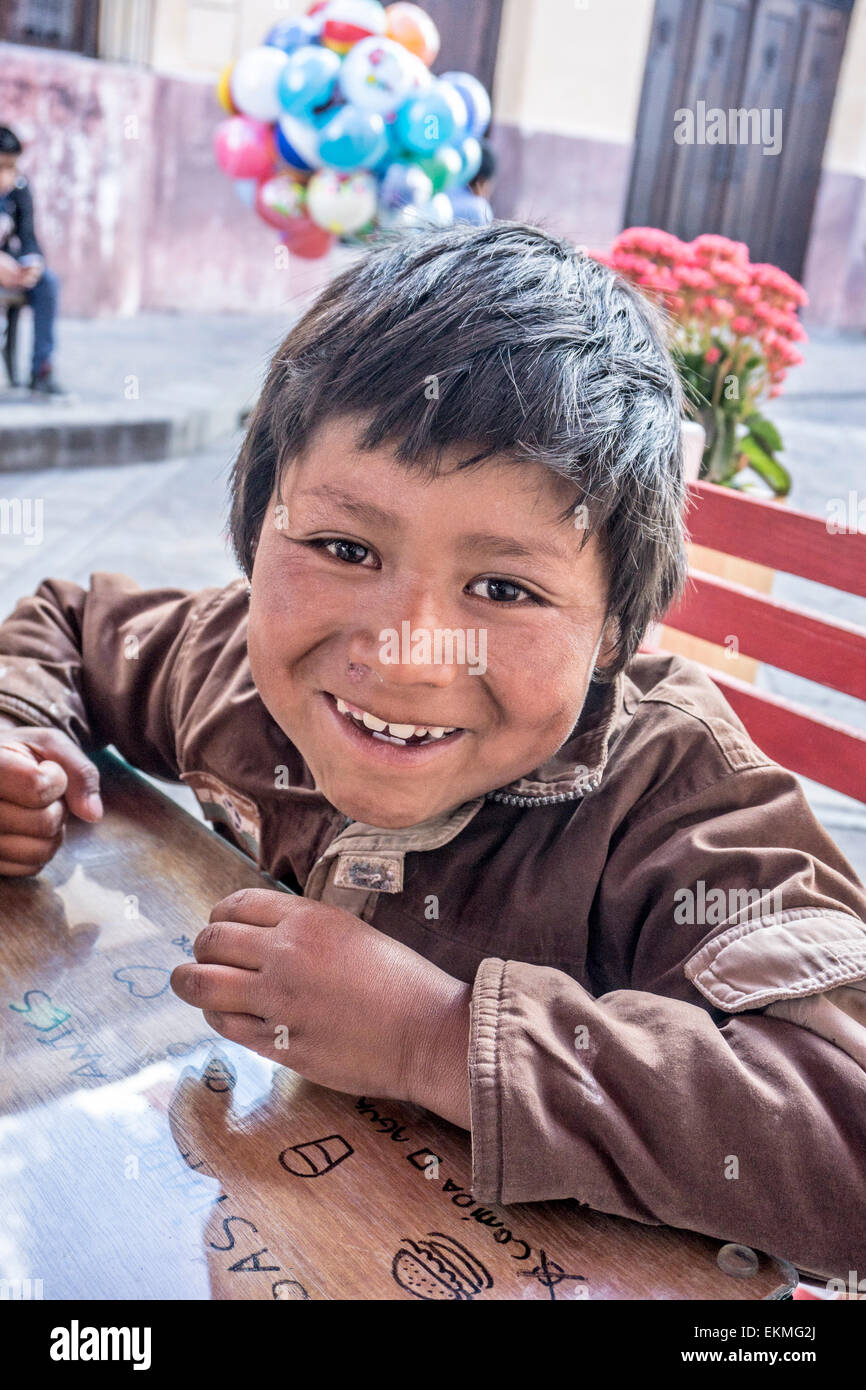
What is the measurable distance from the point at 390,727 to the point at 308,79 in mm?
4210

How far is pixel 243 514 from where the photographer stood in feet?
3.40

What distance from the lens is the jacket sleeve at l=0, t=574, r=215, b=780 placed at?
4.17 ft

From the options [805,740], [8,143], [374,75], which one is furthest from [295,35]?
[805,740]

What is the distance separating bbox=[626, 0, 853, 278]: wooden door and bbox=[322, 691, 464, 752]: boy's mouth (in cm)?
1027

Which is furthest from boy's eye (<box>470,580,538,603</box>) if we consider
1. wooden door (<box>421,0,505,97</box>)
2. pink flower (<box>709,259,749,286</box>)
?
wooden door (<box>421,0,505,97</box>)

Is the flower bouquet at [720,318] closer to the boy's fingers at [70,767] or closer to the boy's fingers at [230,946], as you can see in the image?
the boy's fingers at [70,767]

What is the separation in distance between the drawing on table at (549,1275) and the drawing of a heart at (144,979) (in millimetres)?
330

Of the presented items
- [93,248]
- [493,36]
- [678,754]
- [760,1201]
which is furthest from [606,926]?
[493,36]

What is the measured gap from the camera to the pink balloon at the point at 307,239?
200 inches

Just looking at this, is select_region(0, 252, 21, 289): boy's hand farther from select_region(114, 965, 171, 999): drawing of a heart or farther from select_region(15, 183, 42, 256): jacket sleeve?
select_region(114, 965, 171, 999): drawing of a heart

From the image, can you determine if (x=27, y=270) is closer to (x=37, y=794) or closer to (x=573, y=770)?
(x=37, y=794)

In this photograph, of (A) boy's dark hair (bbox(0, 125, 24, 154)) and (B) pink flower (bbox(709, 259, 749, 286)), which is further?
(A) boy's dark hair (bbox(0, 125, 24, 154))
